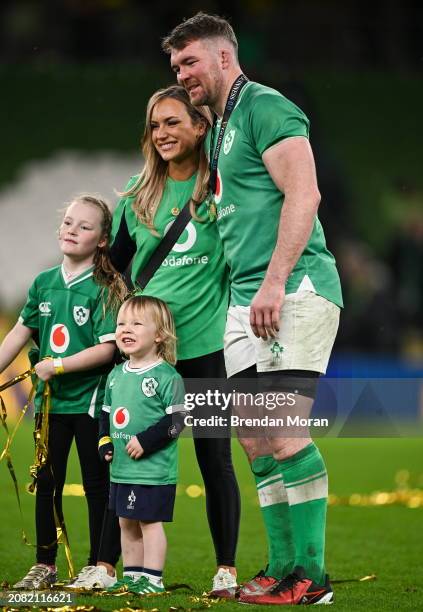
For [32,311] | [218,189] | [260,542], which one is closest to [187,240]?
[218,189]

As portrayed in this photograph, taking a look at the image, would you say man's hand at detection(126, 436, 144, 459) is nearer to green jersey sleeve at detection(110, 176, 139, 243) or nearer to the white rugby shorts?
the white rugby shorts

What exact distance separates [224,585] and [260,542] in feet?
6.22

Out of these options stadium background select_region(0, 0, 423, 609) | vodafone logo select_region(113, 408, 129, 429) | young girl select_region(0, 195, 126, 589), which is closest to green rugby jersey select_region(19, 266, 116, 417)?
young girl select_region(0, 195, 126, 589)

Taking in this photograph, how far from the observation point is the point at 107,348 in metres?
5.29

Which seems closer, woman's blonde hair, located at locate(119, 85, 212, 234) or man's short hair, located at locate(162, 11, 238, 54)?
man's short hair, located at locate(162, 11, 238, 54)

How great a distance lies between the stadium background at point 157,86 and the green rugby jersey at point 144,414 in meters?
15.0

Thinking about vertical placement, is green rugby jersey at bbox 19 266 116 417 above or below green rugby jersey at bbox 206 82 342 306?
below

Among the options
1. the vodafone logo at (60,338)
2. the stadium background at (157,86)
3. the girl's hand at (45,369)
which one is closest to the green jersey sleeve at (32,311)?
the vodafone logo at (60,338)

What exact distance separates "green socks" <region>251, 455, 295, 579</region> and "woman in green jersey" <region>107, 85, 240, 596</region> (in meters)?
0.28

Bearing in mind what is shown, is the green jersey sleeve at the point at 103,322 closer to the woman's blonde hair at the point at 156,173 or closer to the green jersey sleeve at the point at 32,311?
the green jersey sleeve at the point at 32,311

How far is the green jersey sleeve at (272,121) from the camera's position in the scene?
4711 millimetres

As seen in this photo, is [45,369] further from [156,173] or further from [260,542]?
[260,542]

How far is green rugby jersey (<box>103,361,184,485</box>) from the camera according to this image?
195 inches

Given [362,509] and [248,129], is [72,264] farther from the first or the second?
[362,509]
